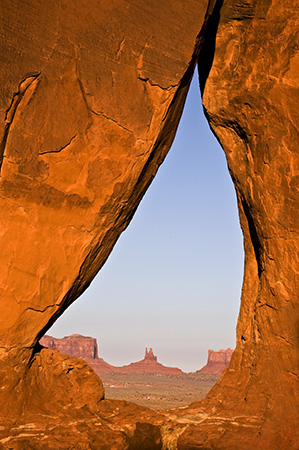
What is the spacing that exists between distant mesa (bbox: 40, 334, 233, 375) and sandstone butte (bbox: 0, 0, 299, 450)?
51.6 m

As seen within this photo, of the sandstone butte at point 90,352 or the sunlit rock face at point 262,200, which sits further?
the sandstone butte at point 90,352

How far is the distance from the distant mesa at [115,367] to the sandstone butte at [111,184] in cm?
5162

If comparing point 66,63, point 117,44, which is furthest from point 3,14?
point 117,44

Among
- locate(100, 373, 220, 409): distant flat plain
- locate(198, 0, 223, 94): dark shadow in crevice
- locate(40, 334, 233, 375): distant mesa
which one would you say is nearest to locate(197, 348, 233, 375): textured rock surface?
locate(40, 334, 233, 375): distant mesa

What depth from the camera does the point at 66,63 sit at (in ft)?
16.0

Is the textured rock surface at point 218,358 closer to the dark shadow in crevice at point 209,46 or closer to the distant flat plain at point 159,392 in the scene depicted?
the distant flat plain at point 159,392

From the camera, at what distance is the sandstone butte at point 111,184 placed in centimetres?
471

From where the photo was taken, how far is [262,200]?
5.73 m

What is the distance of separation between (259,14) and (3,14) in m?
2.95

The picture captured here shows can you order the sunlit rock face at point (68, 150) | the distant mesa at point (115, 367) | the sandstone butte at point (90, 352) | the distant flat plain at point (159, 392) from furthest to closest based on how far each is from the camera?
1. the sandstone butte at point (90, 352)
2. the distant mesa at point (115, 367)
3. the distant flat plain at point (159, 392)
4. the sunlit rock face at point (68, 150)

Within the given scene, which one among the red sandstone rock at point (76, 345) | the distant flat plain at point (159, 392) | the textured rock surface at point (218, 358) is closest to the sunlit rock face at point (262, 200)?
the distant flat plain at point (159, 392)

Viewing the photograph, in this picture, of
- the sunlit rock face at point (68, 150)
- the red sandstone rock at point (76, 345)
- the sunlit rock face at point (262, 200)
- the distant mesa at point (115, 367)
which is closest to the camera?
the sunlit rock face at point (68, 150)

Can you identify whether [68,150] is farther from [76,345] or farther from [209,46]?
[76,345]

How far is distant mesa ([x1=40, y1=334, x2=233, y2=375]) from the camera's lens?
187 ft
